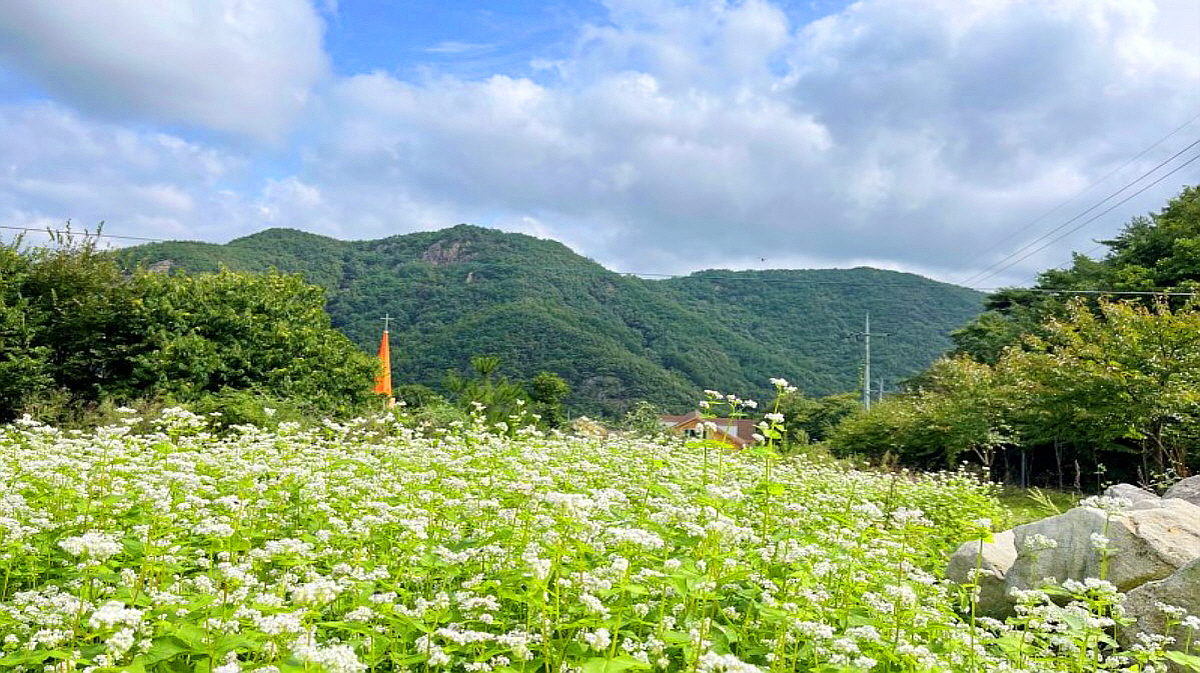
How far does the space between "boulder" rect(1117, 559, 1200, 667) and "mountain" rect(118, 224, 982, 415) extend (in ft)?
163

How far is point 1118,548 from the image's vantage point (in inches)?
230

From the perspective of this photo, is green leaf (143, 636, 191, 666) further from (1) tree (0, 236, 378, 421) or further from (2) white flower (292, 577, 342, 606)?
(1) tree (0, 236, 378, 421)

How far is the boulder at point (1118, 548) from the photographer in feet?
19.7

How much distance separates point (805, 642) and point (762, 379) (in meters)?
65.6

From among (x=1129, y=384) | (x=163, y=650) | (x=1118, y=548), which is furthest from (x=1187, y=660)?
(x=1129, y=384)

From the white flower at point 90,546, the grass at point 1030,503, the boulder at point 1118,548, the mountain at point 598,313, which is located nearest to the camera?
the white flower at point 90,546

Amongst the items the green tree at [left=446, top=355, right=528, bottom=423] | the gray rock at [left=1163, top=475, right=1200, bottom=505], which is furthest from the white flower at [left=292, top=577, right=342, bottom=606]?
the green tree at [left=446, top=355, right=528, bottom=423]

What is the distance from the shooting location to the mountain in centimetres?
6044

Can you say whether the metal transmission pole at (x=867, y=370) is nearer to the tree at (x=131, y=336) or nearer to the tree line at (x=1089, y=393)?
the tree line at (x=1089, y=393)

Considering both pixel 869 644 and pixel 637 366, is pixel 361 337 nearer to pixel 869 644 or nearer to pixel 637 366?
pixel 637 366

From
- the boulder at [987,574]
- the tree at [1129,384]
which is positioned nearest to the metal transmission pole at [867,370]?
the tree at [1129,384]

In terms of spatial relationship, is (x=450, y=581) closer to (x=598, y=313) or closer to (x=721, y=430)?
(x=721, y=430)

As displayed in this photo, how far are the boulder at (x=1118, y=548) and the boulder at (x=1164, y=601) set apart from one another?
47 centimetres

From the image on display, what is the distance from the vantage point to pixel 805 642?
3.77 meters
